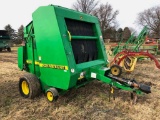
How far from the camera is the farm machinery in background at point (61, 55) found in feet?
11.6

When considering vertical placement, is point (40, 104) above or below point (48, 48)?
below

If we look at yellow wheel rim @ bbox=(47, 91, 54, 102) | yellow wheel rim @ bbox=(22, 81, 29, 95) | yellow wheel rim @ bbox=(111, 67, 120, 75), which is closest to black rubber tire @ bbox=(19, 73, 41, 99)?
yellow wheel rim @ bbox=(22, 81, 29, 95)

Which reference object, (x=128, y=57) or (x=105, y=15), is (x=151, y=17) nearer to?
(x=105, y=15)

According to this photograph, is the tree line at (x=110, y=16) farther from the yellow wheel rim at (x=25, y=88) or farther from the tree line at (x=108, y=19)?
the yellow wheel rim at (x=25, y=88)

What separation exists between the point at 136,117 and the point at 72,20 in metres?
2.32

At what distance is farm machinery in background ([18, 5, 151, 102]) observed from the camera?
355 cm

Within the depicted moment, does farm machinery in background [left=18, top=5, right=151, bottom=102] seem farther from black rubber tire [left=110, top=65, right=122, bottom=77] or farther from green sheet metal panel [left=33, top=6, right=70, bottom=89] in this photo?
black rubber tire [left=110, top=65, right=122, bottom=77]

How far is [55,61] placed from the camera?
3650 millimetres

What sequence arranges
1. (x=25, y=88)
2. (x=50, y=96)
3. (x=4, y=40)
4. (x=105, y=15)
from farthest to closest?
(x=105, y=15)
(x=4, y=40)
(x=25, y=88)
(x=50, y=96)

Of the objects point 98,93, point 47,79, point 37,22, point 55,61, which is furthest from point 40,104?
point 37,22

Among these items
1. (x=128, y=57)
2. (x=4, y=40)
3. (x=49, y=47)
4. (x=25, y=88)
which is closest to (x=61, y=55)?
(x=49, y=47)

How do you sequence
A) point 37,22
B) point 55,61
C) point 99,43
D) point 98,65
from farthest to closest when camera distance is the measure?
1. point 99,43
2. point 98,65
3. point 37,22
4. point 55,61

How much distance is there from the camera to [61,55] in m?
3.52

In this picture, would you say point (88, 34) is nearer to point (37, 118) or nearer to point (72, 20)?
point (72, 20)
